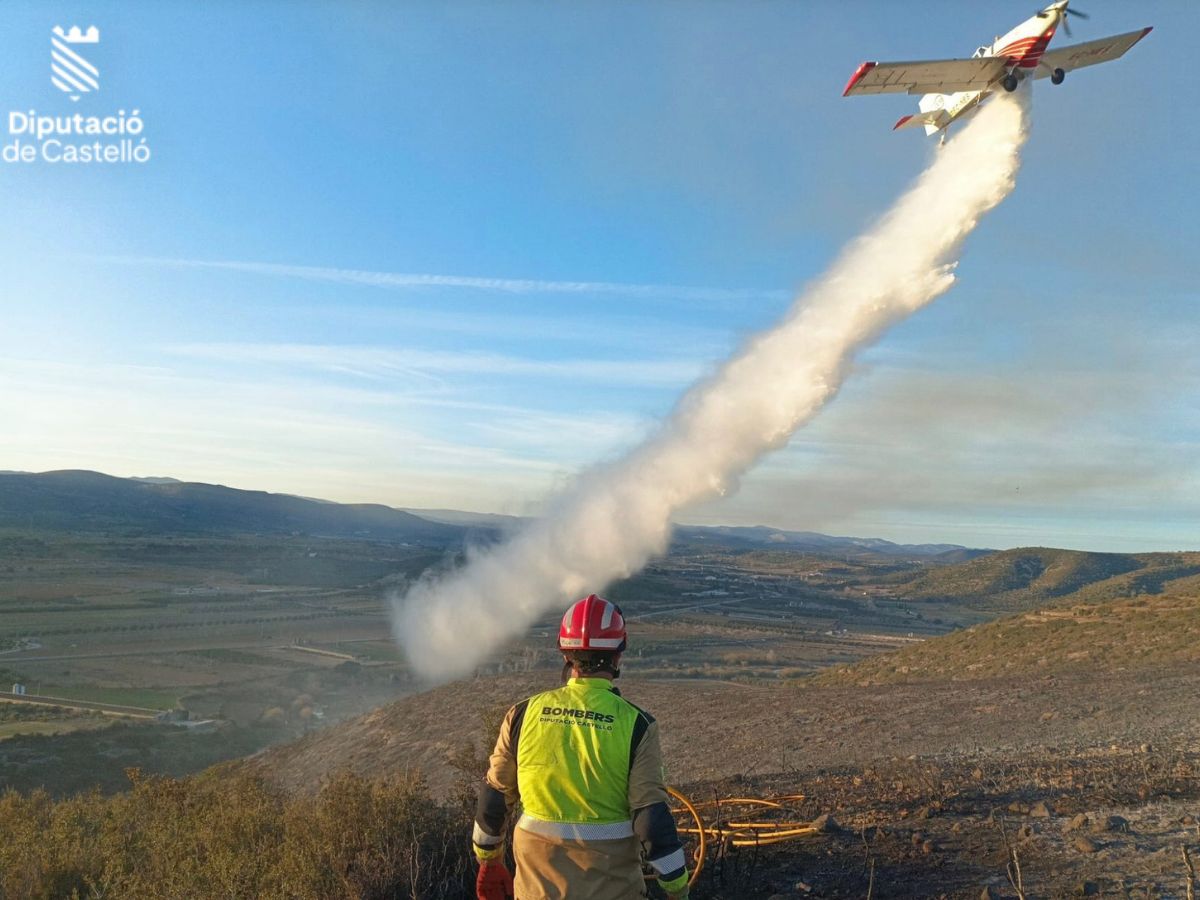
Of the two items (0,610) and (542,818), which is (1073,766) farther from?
(0,610)

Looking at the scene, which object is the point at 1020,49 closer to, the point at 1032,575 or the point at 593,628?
the point at 593,628

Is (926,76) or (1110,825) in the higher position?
(926,76)

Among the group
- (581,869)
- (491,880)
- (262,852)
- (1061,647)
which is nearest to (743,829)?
(262,852)

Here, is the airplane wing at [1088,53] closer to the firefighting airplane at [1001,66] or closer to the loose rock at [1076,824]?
the firefighting airplane at [1001,66]

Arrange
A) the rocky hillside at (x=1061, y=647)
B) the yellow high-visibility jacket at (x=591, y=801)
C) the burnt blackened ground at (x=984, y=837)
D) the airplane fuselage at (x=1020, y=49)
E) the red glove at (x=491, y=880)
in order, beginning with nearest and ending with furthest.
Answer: the yellow high-visibility jacket at (x=591, y=801) < the red glove at (x=491, y=880) < the burnt blackened ground at (x=984, y=837) < the airplane fuselage at (x=1020, y=49) < the rocky hillside at (x=1061, y=647)

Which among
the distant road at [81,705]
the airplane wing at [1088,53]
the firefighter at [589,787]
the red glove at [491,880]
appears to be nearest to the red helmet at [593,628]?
the firefighter at [589,787]

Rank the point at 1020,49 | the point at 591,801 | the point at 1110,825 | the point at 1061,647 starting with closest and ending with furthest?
1. the point at 591,801
2. the point at 1110,825
3. the point at 1020,49
4. the point at 1061,647

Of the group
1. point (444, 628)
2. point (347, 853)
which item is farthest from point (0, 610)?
point (347, 853)

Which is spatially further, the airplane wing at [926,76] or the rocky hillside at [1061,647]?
the rocky hillside at [1061,647]
